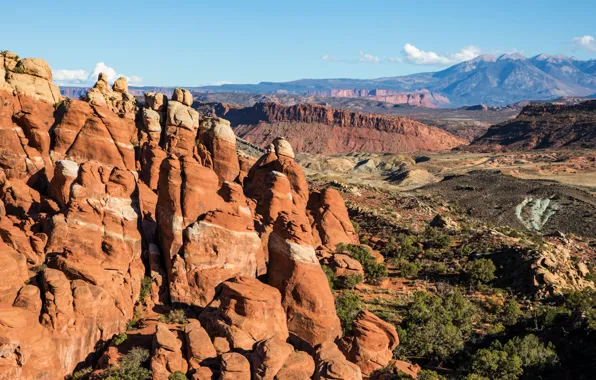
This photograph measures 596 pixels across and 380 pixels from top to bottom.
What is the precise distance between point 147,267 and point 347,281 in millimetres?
17641

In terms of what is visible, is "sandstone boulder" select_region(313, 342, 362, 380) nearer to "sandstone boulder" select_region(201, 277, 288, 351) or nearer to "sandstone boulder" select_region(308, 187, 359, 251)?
"sandstone boulder" select_region(201, 277, 288, 351)

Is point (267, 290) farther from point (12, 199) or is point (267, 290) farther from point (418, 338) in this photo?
point (12, 199)

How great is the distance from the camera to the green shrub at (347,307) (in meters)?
38.0

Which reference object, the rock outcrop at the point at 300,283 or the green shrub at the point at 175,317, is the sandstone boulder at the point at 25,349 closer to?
the green shrub at the point at 175,317

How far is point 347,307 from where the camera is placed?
40031mm

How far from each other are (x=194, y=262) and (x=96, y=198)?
8611mm

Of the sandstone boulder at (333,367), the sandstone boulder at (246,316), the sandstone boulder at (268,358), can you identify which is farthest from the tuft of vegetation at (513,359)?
the sandstone boulder at (246,316)

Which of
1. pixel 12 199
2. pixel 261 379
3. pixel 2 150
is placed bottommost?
pixel 261 379

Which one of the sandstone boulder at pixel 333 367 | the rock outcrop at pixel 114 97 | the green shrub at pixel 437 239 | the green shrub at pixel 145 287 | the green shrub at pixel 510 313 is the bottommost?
the green shrub at pixel 510 313

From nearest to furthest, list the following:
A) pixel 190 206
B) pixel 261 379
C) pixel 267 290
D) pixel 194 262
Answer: pixel 261 379 < pixel 267 290 < pixel 194 262 < pixel 190 206

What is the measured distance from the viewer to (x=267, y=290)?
33.6 metres

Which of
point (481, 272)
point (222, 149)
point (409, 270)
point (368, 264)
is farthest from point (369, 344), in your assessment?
point (222, 149)

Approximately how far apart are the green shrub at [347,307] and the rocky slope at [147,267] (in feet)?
10.0

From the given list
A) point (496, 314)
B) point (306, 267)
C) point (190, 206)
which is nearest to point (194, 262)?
point (190, 206)
